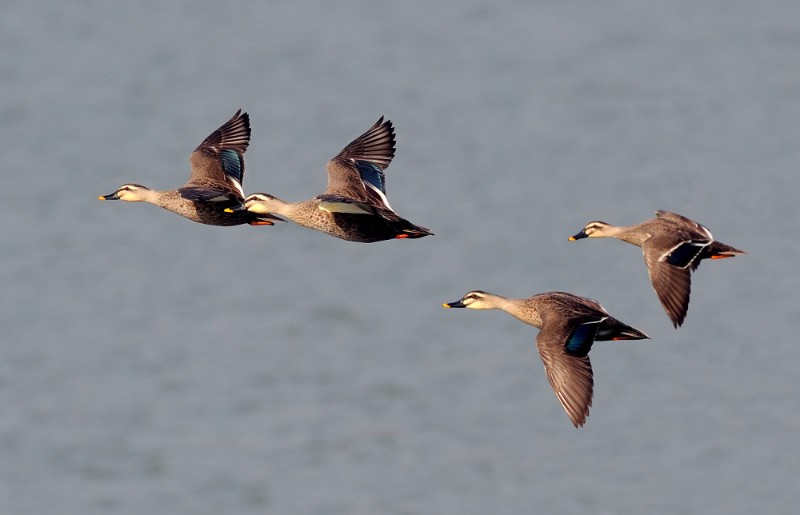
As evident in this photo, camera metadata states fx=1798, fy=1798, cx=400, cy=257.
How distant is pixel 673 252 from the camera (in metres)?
29.4

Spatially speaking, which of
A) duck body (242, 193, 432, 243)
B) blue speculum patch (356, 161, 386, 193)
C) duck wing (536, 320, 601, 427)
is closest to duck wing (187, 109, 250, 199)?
blue speculum patch (356, 161, 386, 193)

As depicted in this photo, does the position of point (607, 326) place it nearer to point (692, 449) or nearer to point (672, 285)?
point (672, 285)

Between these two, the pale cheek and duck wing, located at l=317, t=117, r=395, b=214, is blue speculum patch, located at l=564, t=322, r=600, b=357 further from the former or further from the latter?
the pale cheek

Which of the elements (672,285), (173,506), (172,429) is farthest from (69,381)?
(672,285)

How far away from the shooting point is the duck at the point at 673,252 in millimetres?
28641

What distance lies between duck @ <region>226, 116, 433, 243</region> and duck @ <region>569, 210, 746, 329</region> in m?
3.83

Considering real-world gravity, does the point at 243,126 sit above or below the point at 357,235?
above

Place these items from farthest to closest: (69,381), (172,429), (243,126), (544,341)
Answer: (69,381)
(172,429)
(243,126)
(544,341)

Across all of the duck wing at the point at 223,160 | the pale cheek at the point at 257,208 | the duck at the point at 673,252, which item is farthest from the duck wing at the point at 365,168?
the duck at the point at 673,252

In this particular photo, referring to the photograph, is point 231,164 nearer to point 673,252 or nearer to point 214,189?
point 214,189

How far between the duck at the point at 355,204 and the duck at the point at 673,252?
3.83 m

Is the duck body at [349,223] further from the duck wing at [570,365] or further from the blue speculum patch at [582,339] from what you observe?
the blue speculum patch at [582,339]

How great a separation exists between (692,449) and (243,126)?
176 ft

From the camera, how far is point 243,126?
33.5 metres
